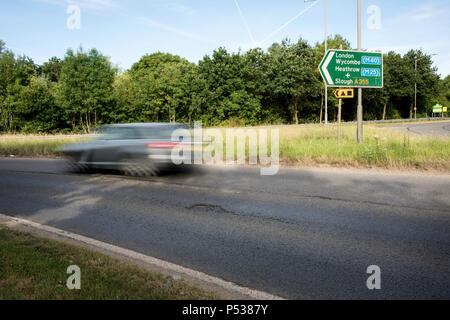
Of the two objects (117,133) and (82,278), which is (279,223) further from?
(117,133)

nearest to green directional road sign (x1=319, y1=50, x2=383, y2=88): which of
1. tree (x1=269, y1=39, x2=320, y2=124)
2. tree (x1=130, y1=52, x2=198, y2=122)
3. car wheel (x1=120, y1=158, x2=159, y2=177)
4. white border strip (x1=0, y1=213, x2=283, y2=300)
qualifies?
car wheel (x1=120, y1=158, x2=159, y2=177)

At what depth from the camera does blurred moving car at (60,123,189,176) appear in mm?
9555

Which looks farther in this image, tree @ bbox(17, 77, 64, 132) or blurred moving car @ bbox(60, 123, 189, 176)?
tree @ bbox(17, 77, 64, 132)

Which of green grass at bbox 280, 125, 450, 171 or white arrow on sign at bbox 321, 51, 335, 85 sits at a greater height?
white arrow on sign at bbox 321, 51, 335, 85

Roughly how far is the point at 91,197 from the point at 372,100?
179ft

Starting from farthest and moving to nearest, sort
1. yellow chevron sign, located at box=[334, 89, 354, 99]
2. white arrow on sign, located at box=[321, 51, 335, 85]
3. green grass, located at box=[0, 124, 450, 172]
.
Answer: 1. yellow chevron sign, located at box=[334, 89, 354, 99]
2. white arrow on sign, located at box=[321, 51, 335, 85]
3. green grass, located at box=[0, 124, 450, 172]

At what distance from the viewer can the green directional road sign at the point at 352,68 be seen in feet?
45.3

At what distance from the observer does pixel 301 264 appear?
401cm

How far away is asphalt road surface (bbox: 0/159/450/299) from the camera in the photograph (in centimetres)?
369

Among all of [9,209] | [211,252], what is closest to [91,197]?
[9,209]

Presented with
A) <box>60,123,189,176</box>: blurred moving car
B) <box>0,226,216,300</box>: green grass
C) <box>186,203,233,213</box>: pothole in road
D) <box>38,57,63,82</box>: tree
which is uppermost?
<box>38,57,63,82</box>: tree

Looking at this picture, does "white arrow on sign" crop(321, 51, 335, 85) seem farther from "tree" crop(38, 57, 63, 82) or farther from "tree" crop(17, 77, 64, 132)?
"tree" crop(38, 57, 63, 82)

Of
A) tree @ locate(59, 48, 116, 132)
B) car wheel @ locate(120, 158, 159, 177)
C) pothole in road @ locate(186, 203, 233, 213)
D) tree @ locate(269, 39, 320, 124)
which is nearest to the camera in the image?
pothole in road @ locate(186, 203, 233, 213)

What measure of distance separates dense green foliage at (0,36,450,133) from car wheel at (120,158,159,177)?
35.4 metres
